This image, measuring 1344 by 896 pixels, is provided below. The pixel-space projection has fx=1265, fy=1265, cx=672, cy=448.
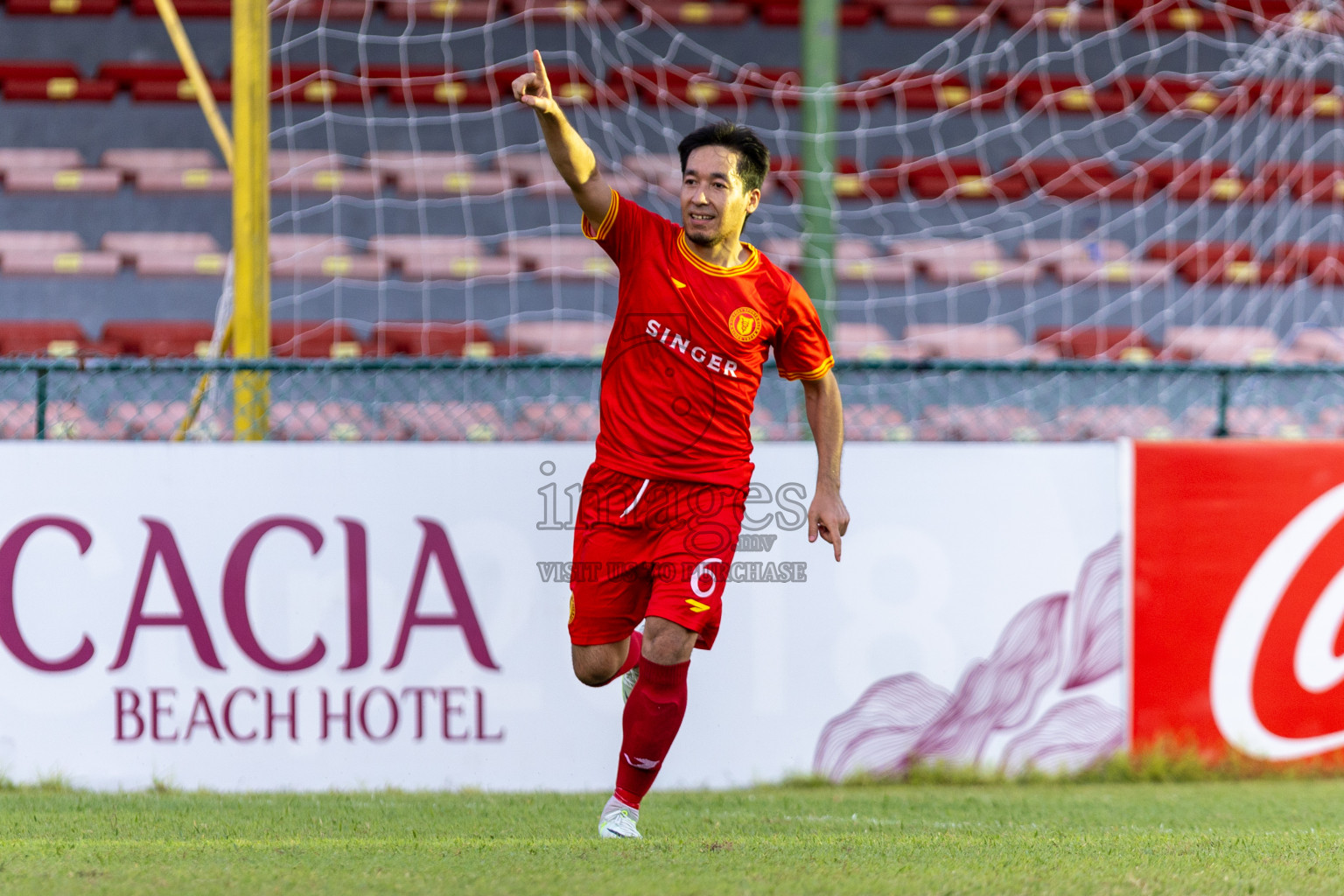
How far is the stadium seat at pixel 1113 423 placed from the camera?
6.83 m

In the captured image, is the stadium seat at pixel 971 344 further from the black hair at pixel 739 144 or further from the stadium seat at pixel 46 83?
the stadium seat at pixel 46 83

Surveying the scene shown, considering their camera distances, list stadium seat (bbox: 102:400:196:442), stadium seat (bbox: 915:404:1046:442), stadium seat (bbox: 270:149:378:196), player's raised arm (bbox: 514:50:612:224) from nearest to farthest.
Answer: player's raised arm (bbox: 514:50:612:224) → stadium seat (bbox: 102:400:196:442) → stadium seat (bbox: 915:404:1046:442) → stadium seat (bbox: 270:149:378:196)

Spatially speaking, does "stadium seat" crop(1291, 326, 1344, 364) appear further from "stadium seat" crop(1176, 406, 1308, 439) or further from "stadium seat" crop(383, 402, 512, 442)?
"stadium seat" crop(383, 402, 512, 442)

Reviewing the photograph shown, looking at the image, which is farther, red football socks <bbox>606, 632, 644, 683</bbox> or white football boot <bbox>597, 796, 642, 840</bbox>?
red football socks <bbox>606, 632, 644, 683</bbox>

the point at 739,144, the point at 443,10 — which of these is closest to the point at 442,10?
the point at 443,10

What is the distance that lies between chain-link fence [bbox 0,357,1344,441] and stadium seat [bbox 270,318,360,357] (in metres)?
0.64

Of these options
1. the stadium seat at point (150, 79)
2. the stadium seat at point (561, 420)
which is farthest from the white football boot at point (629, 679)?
the stadium seat at point (150, 79)

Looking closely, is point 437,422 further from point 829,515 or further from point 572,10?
point 829,515

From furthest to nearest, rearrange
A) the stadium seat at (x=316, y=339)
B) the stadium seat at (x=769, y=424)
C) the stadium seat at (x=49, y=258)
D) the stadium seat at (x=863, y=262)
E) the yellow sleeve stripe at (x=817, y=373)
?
the stadium seat at (x=49, y=258) < the stadium seat at (x=863, y=262) < the stadium seat at (x=316, y=339) < the stadium seat at (x=769, y=424) < the yellow sleeve stripe at (x=817, y=373)

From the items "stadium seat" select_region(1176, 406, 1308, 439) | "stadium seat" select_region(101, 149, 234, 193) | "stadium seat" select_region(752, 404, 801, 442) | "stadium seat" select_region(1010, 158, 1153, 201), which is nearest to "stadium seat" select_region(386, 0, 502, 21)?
"stadium seat" select_region(101, 149, 234, 193)

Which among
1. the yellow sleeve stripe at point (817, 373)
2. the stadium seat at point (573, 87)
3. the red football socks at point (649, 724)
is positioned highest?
the stadium seat at point (573, 87)

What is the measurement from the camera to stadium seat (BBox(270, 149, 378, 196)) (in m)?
7.75

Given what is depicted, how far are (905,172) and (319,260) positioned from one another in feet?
12.9

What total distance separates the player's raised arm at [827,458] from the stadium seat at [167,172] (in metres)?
6.65
